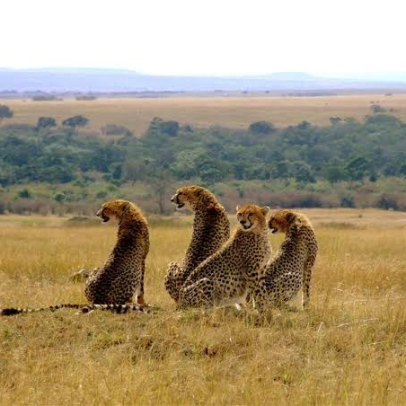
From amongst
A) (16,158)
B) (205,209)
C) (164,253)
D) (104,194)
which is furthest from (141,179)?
(205,209)

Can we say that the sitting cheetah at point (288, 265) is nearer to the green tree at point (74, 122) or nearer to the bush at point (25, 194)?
the bush at point (25, 194)

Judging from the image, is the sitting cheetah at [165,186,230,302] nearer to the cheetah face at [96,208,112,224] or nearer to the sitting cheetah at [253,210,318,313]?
the sitting cheetah at [253,210,318,313]

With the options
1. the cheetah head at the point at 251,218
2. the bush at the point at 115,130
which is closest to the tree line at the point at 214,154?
the bush at the point at 115,130

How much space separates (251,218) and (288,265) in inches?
14.1

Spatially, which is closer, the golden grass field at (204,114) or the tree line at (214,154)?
the tree line at (214,154)

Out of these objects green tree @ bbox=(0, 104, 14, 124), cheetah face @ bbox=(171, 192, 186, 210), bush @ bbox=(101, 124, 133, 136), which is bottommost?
bush @ bbox=(101, 124, 133, 136)

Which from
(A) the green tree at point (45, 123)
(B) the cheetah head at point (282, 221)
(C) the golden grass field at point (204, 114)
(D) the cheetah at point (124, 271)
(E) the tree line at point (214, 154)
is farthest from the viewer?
(C) the golden grass field at point (204, 114)

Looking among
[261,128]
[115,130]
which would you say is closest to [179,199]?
[261,128]

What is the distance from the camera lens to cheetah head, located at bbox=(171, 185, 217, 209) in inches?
260

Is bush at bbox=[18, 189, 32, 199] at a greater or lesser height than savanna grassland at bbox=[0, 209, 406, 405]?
lesser

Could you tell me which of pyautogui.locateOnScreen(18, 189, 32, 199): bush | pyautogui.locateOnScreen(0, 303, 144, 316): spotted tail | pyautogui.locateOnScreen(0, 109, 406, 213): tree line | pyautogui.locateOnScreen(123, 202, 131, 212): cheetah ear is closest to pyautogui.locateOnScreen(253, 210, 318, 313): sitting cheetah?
pyautogui.locateOnScreen(0, 303, 144, 316): spotted tail

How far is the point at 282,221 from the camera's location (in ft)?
21.6

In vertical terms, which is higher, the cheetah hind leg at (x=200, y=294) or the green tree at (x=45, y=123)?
the cheetah hind leg at (x=200, y=294)

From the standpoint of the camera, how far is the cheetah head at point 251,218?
6.15 m
